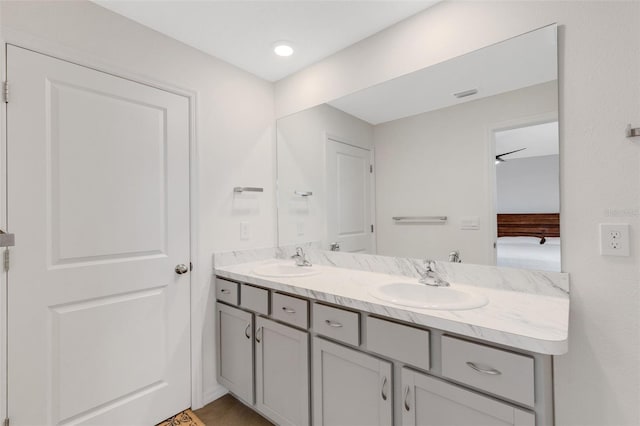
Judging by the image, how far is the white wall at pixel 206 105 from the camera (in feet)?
4.81

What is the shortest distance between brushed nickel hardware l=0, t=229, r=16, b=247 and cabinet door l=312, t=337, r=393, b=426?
1.42 m

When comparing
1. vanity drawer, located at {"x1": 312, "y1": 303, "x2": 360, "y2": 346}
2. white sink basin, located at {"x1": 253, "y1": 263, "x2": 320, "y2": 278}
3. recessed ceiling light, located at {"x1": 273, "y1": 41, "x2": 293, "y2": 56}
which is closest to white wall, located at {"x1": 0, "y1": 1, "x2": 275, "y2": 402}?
white sink basin, located at {"x1": 253, "y1": 263, "x2": 320, "y2": 278}

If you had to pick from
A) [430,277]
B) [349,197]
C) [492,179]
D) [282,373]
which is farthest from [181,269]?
[492,179]

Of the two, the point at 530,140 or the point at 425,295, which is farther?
the point at 425,295

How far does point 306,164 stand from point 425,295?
1291mm

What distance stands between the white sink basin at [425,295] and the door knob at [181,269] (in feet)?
3.88

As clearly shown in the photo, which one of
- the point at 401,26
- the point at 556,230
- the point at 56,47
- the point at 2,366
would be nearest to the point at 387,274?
the point at 556,230

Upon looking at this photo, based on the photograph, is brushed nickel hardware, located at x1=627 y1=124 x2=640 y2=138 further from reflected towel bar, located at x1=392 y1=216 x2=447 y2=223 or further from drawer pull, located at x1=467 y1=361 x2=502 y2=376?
drawer pull, located at x1=467 y1=361 x2=502 y2=376

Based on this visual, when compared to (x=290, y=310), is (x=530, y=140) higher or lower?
higher

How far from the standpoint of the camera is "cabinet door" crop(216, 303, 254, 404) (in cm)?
182

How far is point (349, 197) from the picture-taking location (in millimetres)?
2070

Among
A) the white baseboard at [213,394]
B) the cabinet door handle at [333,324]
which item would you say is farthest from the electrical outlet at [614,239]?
the white baseboard at [213,394]

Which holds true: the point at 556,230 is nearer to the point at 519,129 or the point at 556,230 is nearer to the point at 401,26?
the point at 519,129

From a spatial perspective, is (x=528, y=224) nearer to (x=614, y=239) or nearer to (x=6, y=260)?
(x=614, y=239)
